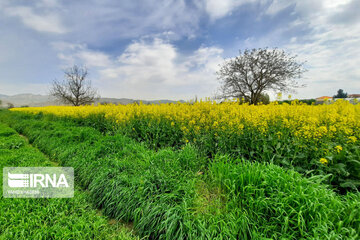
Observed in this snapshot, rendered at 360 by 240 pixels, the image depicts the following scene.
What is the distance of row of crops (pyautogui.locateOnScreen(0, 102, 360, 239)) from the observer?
1.71 metres

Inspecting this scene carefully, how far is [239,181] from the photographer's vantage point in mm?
2189

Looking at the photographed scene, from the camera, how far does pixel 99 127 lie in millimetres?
7246

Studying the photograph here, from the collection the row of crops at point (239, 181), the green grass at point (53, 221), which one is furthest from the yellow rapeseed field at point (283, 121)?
the green grass at point (53, 221)

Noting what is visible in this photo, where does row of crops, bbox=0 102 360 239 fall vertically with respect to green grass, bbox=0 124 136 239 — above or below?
above

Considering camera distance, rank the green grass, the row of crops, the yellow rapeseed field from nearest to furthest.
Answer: the row of crops < the green grass < the yellow rapeseed field

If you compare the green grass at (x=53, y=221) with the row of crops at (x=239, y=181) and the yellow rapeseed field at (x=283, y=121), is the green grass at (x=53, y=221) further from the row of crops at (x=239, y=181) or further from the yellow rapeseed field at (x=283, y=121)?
the yellow rapeseed field at (x=283, y=121)

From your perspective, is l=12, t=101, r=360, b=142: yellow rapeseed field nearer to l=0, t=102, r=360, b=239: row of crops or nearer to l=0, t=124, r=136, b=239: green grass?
l=0, t=102, r=360, b=239: row of crops

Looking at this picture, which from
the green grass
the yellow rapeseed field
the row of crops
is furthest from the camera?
the yellow rapeseed field

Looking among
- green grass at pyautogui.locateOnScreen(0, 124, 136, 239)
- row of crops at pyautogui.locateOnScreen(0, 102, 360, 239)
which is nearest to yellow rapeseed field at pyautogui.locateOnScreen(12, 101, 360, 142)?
row of crops at pyautogui.locateOnScreen(0, 102, 360, 239)

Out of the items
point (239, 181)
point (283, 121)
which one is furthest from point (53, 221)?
point (283, 121)

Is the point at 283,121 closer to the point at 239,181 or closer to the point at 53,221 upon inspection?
the point at 239,181

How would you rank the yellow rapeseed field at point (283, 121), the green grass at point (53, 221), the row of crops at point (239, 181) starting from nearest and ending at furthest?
the row of crops at point (239, 181)
the green grass at point (53, 221)
the yellow rapeseed field at point (283, 121)

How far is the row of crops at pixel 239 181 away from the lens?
5.62 feet

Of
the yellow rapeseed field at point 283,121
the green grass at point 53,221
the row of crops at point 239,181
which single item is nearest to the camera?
the row of crops at point 239,181
